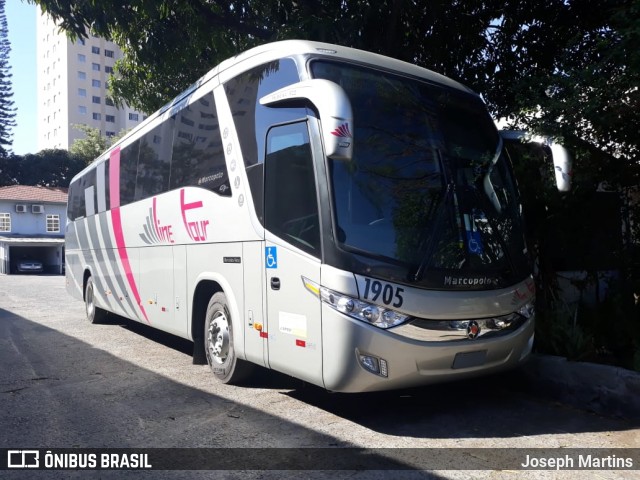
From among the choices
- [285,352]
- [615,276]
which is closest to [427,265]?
[285,352]

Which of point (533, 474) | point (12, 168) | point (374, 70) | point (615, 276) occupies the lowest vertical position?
point (533, 474)

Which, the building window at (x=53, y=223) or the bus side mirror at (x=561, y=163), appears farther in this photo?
the building window at (x=53, y=223)

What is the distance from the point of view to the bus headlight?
4.45m

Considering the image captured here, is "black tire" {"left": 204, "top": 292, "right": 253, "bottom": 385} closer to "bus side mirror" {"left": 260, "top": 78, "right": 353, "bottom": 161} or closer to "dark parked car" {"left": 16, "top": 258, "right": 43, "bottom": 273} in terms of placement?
"bus side mirror" {"left": 260, "top": 78, "right": 353, "bottom": 161}

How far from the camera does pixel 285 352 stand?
197 inches

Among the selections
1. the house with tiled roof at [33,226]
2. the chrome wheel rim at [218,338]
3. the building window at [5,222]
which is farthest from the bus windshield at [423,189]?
the building window at [5,222]

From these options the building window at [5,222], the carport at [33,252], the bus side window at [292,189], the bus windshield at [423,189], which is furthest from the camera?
the building window at [5,222]

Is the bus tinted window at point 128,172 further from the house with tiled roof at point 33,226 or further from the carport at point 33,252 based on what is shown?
the house with tiled roof at point 33,226

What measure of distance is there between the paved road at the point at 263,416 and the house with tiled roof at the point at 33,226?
42.5m

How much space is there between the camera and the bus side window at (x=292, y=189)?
15.6 ft

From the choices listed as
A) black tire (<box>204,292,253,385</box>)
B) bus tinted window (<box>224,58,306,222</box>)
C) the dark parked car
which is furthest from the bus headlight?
the dark parked car

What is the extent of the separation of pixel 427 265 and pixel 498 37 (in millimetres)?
6431

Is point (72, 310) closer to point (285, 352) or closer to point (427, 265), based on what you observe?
point (285, 352)

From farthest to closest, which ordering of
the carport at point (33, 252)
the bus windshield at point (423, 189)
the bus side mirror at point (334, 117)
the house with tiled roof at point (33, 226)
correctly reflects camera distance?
1. the house with tiled roof at point (33, 226)
2. the carport at point (33, 252)
3. the bus windshield at point (423, 189)
4. the bus side mirror at point (334, 117)
